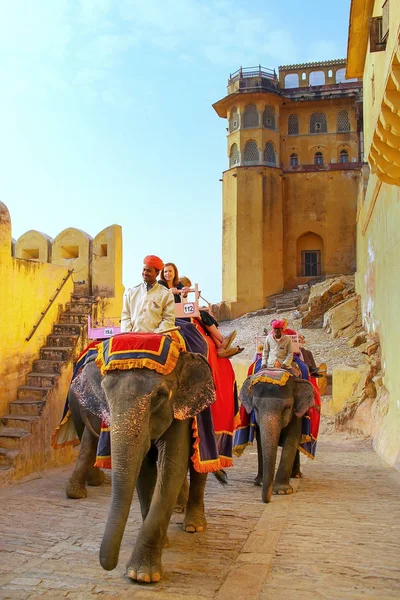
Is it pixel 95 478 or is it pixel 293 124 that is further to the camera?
pixel 293 124

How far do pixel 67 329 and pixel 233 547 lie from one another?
266 inches

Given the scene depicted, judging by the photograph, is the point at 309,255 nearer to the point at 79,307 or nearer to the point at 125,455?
the point at 79,307

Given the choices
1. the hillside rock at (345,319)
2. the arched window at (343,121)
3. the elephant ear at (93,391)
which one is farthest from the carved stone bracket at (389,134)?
the arched window at (343,121)

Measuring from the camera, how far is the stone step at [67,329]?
1161 cm

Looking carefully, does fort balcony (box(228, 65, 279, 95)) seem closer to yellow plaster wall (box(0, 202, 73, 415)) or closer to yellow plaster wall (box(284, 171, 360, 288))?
yellow plaster wall (box(284, 171, 360, 288))

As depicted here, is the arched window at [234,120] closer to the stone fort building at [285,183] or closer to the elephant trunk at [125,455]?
the stone fort building at [285,183]

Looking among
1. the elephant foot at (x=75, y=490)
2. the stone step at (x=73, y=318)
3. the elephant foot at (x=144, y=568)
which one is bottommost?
the elephant foot at (x=75, y=490)

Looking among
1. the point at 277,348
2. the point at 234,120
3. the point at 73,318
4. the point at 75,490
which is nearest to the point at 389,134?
the point at 277,348

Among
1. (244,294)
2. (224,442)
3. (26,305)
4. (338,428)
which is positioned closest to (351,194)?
(244,294)

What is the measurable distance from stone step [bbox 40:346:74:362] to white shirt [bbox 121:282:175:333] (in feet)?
17.4

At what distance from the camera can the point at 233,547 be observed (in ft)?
18.5

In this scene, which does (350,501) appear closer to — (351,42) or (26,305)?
(26,305)

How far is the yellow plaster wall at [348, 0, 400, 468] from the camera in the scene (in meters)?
10.8

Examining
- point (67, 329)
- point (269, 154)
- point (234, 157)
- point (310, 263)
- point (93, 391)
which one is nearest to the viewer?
point (93, 391)
